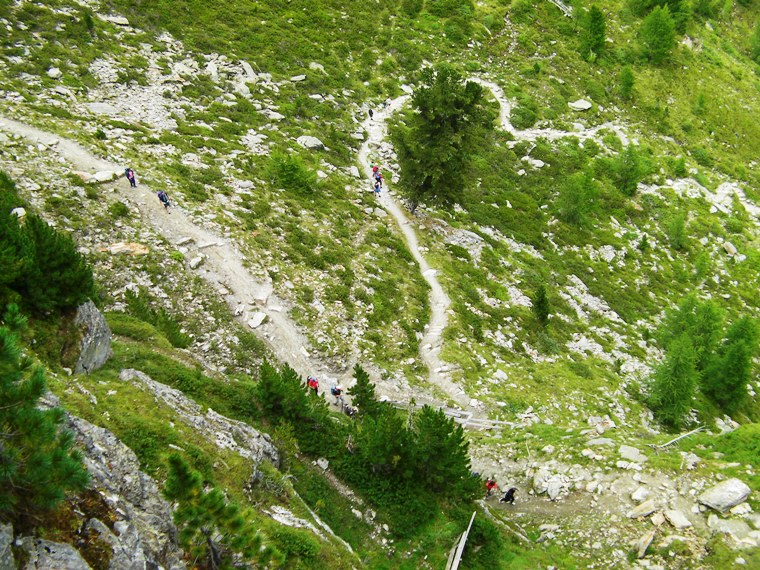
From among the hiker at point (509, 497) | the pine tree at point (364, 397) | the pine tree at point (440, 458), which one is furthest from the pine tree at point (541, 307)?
the pine tree at point (440, 458)

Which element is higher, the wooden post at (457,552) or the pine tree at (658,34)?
the pine tree at (658,34)

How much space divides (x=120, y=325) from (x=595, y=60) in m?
72.8

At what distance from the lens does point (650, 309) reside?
42.7 m

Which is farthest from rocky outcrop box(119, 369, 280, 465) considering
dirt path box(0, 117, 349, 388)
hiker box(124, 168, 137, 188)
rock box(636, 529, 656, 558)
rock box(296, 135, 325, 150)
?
rock box(296, 135, 325, 150)

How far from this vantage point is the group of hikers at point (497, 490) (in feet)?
68.8

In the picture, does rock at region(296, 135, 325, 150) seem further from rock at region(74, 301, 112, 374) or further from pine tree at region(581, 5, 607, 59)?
pine tree at region(581, 5, 607, 59)

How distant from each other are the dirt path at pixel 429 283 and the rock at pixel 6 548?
23.5 m

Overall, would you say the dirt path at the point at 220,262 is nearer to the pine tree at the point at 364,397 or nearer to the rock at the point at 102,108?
the pine tree at the point at 364,397

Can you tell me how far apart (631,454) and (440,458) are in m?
8.93

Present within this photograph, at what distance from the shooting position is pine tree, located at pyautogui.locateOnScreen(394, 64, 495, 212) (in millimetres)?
38625

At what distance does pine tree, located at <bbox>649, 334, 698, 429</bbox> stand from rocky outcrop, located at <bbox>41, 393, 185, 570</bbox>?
99.7 ft

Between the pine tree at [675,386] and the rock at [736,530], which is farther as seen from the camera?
the pine tree at [675,386]

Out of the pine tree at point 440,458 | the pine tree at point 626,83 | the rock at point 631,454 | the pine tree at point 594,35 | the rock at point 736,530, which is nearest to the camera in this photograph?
the rock at point 736,530

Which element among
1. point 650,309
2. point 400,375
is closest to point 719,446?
point 400,375
